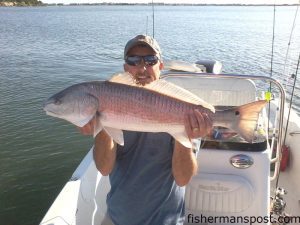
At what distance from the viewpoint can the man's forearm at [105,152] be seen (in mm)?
2760

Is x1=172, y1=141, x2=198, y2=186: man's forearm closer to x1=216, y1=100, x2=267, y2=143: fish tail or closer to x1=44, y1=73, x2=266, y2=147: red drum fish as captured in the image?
x1=44, y1=73, x2=266, y2=147: red drum fish

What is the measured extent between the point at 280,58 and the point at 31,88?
41.7 feet

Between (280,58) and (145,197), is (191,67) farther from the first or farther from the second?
(280,58)

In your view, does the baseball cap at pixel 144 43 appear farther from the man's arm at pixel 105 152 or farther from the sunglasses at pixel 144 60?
the man's arm at pixel 105 152

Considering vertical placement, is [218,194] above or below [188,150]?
below

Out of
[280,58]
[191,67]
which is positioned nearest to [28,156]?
[191,67]

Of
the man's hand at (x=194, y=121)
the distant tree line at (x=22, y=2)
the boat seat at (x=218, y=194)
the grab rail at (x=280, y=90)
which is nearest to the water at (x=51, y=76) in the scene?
the boat seat at (x=218, y=194)

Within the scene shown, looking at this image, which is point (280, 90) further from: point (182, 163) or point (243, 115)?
point (182, 163)

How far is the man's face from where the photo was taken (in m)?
2.75

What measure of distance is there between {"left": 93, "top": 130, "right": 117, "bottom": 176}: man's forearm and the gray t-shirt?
10 centimetres

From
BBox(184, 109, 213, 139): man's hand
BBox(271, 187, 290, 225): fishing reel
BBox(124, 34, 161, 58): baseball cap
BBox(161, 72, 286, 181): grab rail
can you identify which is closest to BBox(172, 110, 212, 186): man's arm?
BBox(184, 109, 213, 139): man's hand

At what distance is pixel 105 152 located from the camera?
9.16ft

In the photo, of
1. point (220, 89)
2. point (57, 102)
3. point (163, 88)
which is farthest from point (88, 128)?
point (220, 89)

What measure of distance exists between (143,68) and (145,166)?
30.1 inches
